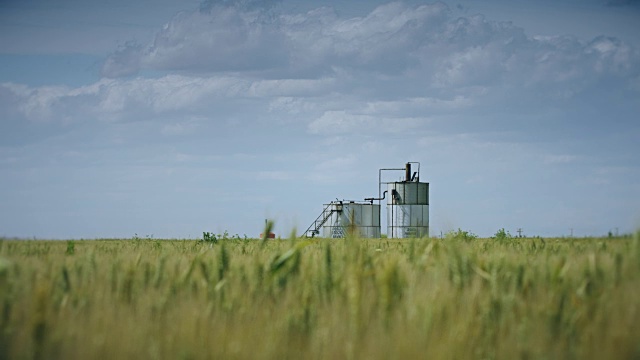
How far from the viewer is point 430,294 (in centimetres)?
523

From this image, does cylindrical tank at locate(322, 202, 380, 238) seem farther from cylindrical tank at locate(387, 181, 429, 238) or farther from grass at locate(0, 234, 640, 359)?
grass at locate(0, 234, 640, 359)

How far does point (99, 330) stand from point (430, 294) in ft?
7.55

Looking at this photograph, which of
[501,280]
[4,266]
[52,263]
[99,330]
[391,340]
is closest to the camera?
[391,340]

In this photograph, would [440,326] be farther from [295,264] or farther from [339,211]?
[339,211]

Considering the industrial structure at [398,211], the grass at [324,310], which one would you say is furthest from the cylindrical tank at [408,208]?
the grass at [324,310]

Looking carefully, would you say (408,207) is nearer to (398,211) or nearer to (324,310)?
(398,211)

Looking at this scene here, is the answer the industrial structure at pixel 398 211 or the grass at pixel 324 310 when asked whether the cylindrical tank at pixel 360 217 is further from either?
the grass at pixel 324 310

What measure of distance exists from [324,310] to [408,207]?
4112cm

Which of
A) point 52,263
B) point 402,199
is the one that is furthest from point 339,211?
point 52,263

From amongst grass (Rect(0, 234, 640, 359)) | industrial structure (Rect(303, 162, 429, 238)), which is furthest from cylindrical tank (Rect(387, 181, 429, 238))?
grass (Rect(0, 234, 640, 359))

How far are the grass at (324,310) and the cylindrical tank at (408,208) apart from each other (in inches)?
1511

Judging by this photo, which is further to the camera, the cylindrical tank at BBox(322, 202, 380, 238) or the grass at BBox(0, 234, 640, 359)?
the cylindrical tank at BBox(322, 202, 380, 238)

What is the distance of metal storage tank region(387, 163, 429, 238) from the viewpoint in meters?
45.6

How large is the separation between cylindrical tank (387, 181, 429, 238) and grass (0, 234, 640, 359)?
1511 inches
